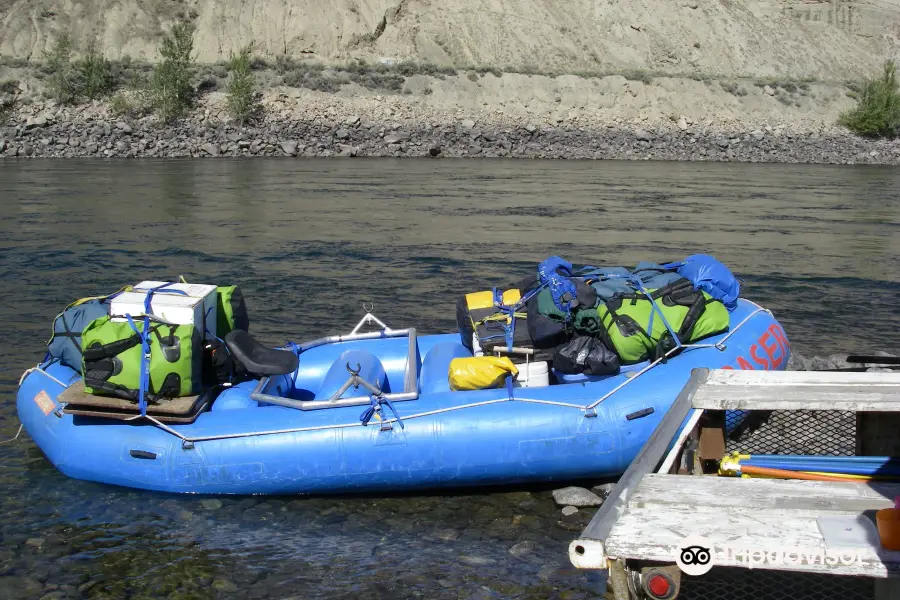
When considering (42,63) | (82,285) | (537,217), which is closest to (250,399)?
(82,285)

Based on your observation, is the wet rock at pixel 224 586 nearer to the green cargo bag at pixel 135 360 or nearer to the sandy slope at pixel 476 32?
the green cargo bag at pixel 135 360

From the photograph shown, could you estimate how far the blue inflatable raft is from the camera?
559cm

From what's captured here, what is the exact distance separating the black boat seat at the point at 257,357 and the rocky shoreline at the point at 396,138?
29.0 m

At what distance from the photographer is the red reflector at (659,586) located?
2.70 meters

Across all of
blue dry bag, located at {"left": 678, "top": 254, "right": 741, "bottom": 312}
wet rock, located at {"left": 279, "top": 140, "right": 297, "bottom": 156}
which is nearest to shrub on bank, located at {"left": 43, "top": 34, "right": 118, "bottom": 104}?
wet rock, located at {"left": 279, "top": 140, "right": 297, "bottom": 156}

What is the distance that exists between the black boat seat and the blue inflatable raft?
181 millimetres

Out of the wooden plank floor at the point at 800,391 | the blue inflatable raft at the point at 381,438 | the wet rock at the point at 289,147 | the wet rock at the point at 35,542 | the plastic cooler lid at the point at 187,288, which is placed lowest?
the wet rock at the point at 35,542

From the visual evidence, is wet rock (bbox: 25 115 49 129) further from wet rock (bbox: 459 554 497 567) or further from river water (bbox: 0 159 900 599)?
wet rock (bbox: 459 554 497 567)

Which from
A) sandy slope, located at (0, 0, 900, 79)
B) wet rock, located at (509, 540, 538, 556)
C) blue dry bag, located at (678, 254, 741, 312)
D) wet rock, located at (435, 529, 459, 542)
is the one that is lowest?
wet rock, located at (435, 529, 459, 542)

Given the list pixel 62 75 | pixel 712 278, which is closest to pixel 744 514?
pixel 712 278

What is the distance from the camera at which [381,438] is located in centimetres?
561

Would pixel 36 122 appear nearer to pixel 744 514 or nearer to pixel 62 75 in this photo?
pixel 62 75

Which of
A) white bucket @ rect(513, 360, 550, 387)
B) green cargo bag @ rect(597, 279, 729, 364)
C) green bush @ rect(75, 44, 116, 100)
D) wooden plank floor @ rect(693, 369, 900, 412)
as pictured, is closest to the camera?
wooden plank floor @ rect(693, 369, 900, 412)

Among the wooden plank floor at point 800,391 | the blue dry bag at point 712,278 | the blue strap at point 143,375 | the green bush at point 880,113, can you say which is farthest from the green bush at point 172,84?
the wooden plank floor at point 800,391
